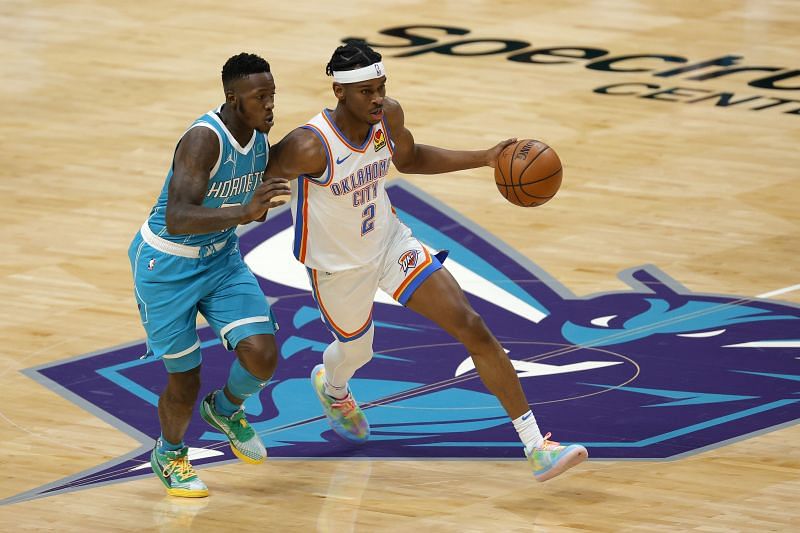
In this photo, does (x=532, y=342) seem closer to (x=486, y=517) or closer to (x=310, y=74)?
(x=486, y=517)

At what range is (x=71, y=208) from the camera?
1121 cm

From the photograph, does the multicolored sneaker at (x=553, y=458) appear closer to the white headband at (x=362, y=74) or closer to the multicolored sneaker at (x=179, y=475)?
the multicolored sneaker at (x=179, y=475)

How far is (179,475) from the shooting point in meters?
6.95

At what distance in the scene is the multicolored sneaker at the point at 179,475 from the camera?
695 cm

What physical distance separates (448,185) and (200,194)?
205 inches

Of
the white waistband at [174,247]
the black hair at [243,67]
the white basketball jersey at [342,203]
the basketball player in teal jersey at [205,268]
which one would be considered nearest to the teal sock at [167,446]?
the basketball player in teal jersey at [205,268]

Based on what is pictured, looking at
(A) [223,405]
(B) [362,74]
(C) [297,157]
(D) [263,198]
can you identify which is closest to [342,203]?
(C) [297,157]

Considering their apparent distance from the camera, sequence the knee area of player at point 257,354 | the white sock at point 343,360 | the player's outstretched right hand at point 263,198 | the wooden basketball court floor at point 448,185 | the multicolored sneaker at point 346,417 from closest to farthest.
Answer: the player's outstretched right hand at point 263,198 < the knee area of player at point 257,354 < the wooden basketball court floor at point 448,185 < the white sock at point 343,360 < the multicolored sneaker at point 346,417

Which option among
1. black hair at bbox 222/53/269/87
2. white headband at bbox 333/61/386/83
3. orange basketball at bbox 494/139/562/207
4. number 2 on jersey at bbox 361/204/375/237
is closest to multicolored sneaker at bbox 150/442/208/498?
number 2 on jersey at bbox 361/204/375/237

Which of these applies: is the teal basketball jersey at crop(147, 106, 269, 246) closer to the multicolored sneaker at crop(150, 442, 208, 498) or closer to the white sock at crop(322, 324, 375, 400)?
the white sock at crop(322, 324, 375, 400)

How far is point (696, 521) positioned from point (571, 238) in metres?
4.11

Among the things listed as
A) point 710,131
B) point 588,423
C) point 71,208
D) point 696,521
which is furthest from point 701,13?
point 696,521

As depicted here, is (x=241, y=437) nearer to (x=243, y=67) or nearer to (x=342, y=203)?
(x=342, y=203)

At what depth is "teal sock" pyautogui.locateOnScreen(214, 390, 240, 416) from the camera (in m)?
7.15
